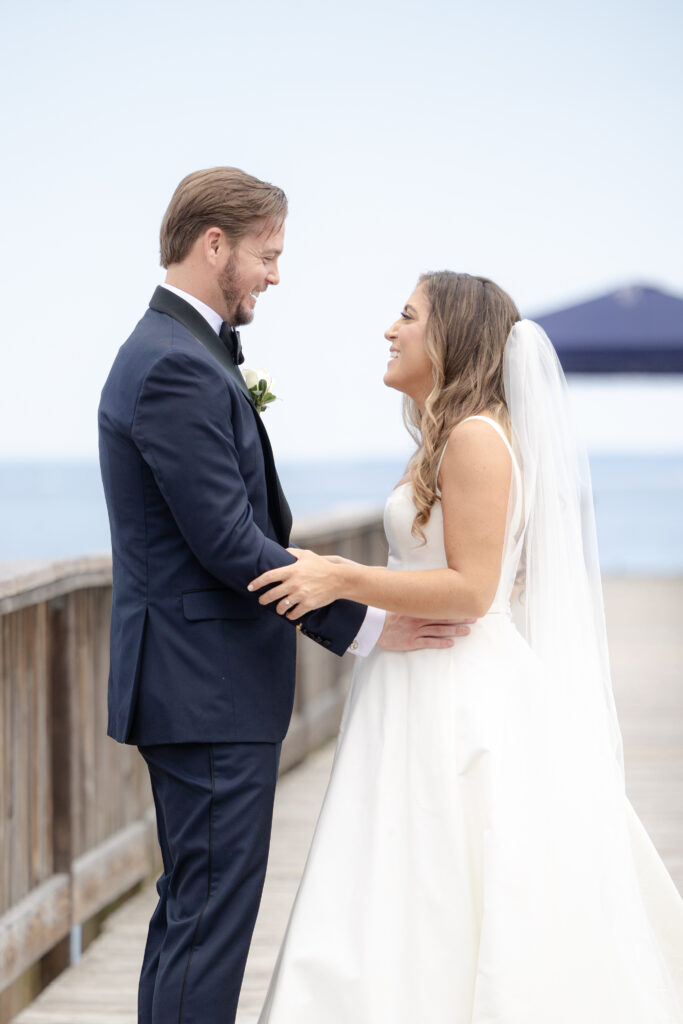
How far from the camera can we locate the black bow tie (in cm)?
243

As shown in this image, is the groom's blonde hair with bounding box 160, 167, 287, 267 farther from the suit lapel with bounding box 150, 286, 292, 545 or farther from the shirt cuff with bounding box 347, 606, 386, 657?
the shirt cuff with bounding box 347, 606, 386, 657

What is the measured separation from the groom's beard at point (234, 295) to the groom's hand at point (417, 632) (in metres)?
0.69

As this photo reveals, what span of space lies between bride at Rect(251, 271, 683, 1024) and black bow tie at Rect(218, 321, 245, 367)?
0.40m

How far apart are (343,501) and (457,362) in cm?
4969

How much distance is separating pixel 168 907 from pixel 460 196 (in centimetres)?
3959

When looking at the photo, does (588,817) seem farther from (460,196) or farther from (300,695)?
(460,196)

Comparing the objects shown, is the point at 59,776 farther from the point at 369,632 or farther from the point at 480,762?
the point at 480,762

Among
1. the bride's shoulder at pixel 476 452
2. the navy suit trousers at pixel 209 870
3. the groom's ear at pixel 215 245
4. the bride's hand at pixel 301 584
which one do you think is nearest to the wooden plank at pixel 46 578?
the navy suit trousers at pixel 209 870

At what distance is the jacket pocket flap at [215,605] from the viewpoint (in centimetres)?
228

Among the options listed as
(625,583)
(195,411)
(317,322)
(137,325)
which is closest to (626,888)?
(195,411)

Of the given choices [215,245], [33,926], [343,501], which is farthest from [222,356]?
[343,501]

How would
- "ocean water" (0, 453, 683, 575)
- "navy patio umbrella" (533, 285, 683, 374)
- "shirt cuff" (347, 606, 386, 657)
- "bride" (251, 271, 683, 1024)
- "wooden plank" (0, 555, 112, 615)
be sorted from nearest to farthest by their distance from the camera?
1. "bride" (251, 271, 683, 1024)
2. "shirt cuff" (347, 606, 386, 657)
3. "wooden plank" (0, 555, 112, 615)
4. "navy patio umbrella" (533, 285, 683, 374)
5. "ocean water" (0, 453, 683, 575)

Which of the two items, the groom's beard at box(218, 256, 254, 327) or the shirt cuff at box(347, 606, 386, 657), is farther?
the shirt cuff at box(347, 606, 386, 657)

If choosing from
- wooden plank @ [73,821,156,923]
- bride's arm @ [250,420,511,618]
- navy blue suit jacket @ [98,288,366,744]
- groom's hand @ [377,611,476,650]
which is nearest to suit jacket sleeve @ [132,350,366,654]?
navy blue suit jacket @ [98,288,366,744]
